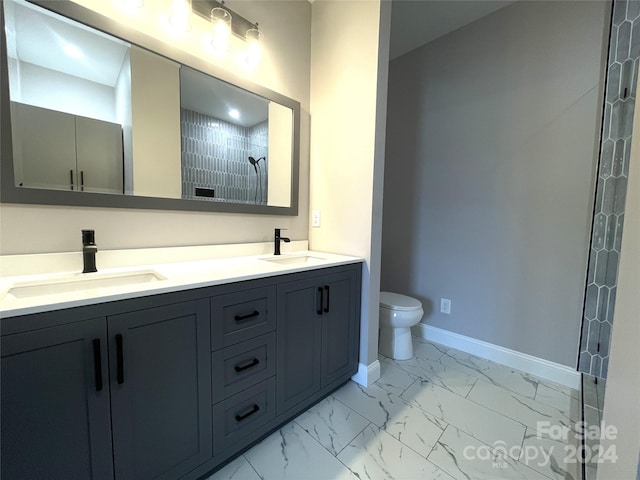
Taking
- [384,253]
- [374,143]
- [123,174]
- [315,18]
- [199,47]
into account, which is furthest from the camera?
[384,253]

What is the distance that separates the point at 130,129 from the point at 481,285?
2445 millimetres

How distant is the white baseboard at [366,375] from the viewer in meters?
1.74

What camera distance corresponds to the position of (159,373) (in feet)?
2.94

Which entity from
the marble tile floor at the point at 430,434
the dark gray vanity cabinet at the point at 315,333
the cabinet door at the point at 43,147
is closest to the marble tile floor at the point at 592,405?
the marble tile floor at the point at 430,434

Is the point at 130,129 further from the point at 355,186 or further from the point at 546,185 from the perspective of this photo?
the point at 546,185

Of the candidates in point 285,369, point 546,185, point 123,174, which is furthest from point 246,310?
point 546,185

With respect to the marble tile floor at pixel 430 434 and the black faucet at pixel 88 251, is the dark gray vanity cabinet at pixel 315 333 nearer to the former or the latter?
the marble tile floor at pixel 430 434

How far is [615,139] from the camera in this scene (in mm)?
1546

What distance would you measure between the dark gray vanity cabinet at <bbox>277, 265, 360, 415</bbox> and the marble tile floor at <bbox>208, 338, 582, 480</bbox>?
17cm

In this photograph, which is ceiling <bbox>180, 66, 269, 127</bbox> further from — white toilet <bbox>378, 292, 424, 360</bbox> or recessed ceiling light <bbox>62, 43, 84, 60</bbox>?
white toilet <bbox>378, 292, 424, 360</bbox>

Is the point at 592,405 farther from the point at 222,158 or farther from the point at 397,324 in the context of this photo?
the point at 222,158

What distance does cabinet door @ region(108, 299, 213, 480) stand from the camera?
0.83 metres

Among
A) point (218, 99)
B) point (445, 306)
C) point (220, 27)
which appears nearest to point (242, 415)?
point (218, 99)

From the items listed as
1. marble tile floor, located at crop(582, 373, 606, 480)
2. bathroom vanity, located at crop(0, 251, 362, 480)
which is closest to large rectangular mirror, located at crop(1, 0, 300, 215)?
bathroom vanity, located at crop(0, 251, 362, 480)
